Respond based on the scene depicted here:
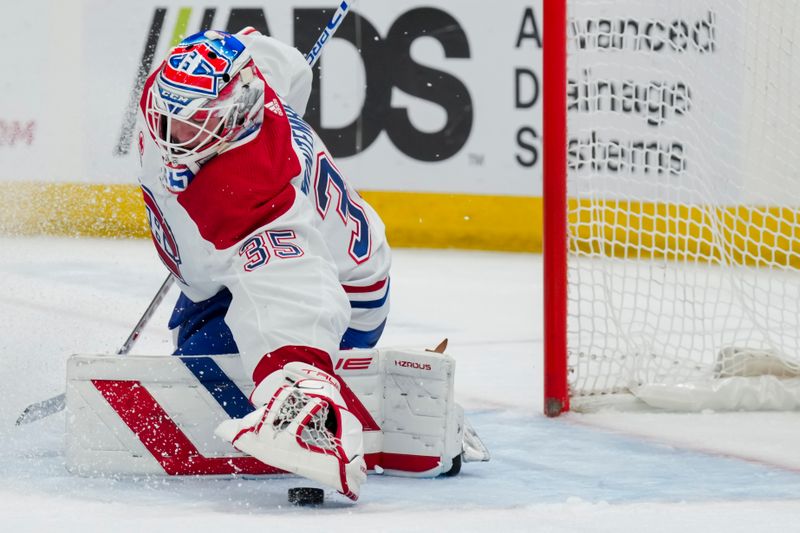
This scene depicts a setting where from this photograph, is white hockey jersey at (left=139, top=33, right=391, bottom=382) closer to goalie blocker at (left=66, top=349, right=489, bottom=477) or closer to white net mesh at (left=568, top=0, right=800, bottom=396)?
goalie blocker at (left=66, top=349, right=489, bottom=477)

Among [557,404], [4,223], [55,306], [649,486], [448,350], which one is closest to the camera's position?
[649,486]

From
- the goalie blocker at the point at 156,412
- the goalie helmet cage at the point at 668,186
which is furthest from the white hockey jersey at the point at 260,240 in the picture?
the goalie helmet cage at the point at 668,186

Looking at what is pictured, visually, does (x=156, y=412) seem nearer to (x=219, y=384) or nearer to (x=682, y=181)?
(x=219, y=384)

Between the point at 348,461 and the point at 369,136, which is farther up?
the point at 369,136

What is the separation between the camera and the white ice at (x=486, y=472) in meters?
2.14

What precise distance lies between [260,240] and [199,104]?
0.23m

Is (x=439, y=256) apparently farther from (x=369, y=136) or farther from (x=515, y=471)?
(x=515, y=471)

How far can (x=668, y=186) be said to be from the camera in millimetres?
3717

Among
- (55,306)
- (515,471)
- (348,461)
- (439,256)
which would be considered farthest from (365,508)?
(439,256)

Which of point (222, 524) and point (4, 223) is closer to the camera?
point (222, 524)

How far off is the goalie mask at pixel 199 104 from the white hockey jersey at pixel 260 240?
0.03 m

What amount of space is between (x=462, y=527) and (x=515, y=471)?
1.57 ft

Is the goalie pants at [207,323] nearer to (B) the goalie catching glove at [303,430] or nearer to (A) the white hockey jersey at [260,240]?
(A) the white hockey jersey at [260,240]

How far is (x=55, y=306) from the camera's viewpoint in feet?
14.6
